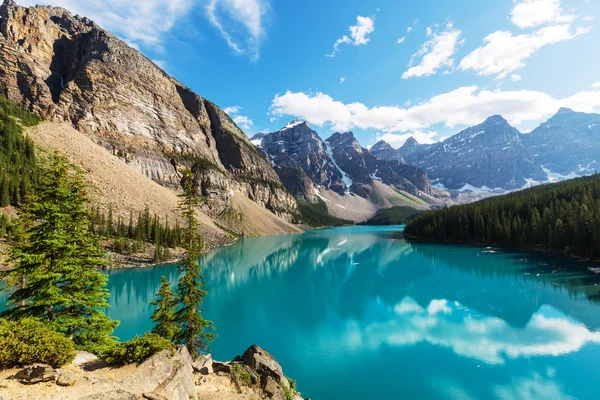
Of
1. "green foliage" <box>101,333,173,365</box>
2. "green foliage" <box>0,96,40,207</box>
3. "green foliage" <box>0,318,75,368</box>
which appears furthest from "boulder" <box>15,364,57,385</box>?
"green foliage" <box>0,96,40,207</box>

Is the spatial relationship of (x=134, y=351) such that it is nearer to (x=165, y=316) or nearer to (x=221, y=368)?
(x=221, y=368)

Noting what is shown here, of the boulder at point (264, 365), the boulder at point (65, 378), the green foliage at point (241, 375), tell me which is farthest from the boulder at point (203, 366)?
the boulder at point (65, 378)

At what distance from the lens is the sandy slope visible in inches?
3088

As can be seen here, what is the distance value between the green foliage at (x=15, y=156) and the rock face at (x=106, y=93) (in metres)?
15.7

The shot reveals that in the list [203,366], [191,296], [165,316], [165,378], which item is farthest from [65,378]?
[191,296]

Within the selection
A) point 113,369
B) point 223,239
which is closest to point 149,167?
point 223,239

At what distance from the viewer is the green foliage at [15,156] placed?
56.1 metres

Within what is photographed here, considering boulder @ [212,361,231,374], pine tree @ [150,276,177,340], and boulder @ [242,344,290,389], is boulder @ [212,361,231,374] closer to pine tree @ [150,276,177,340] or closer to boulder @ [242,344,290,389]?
boulder @ [242,344,290,389]

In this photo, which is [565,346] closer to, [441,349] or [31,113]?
[441,349]

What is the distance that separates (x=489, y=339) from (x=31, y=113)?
129 m

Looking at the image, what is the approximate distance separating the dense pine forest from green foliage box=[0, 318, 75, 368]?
256 feet

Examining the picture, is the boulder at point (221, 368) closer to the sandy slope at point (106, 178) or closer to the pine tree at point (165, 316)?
the pine tree at point (165, 316)

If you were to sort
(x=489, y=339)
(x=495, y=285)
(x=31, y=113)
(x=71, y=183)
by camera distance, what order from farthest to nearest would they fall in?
(x=31, y=113) → (x=495, y=285) → (x=489, y=339) → (x=71, y=183)

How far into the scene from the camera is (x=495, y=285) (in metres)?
44.4
